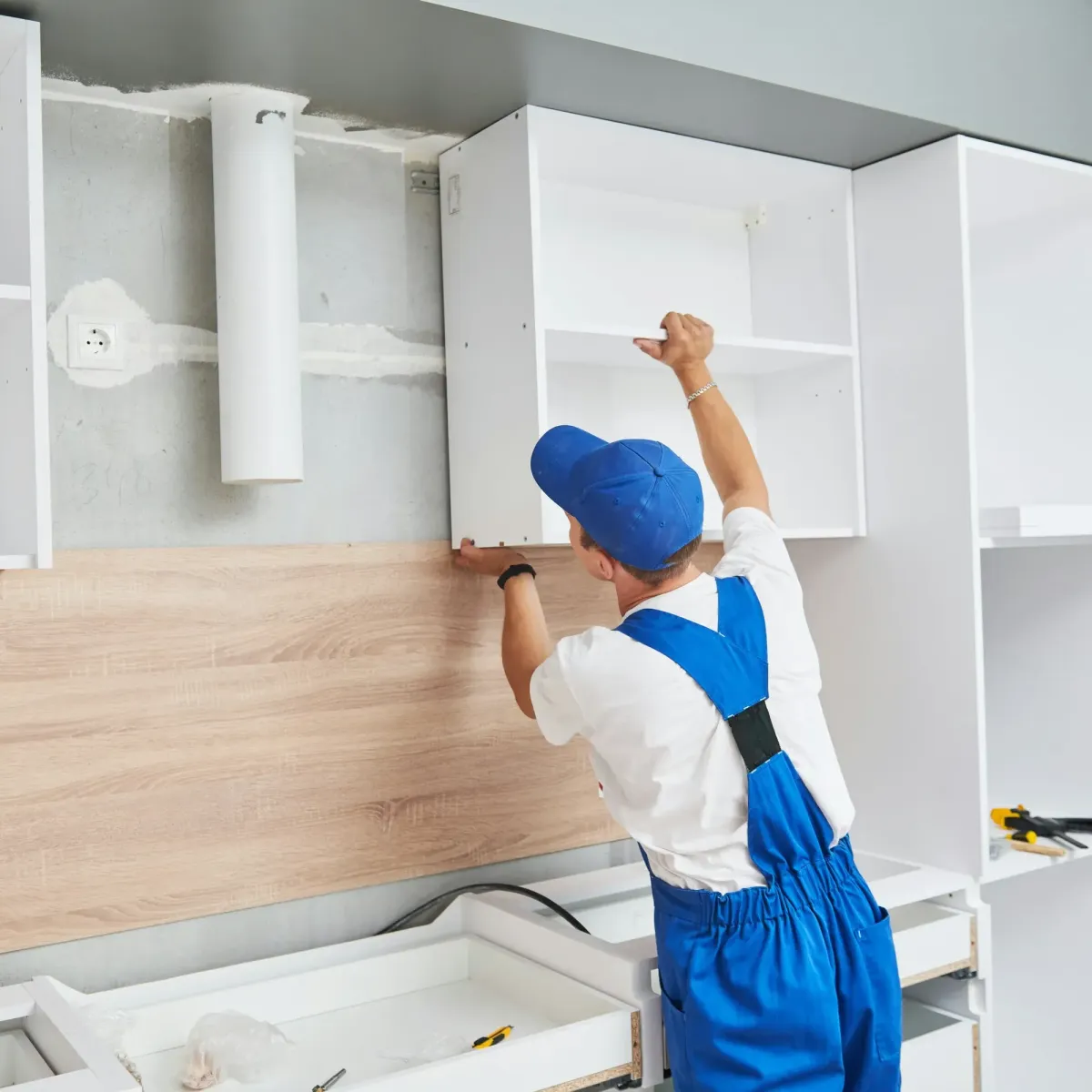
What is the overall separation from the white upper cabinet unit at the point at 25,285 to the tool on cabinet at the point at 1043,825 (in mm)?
1856

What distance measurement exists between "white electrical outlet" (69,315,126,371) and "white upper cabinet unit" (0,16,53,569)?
0.97 feet

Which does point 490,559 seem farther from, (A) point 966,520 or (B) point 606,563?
(A) point 966,520

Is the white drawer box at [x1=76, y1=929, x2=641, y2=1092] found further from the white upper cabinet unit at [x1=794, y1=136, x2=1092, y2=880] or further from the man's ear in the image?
the white upper cabinet unit at [x1=794, y1=136, x2=1092, y2=880]

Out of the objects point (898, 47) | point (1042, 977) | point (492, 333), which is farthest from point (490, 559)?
point (1042, 977)

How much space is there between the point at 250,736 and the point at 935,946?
4.02ft

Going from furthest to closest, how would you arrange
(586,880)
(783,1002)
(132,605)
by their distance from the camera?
(586,880) < (132,605) < (783,1002)

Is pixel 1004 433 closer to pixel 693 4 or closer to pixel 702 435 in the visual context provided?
pixel 702 435

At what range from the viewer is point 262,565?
6.59ft

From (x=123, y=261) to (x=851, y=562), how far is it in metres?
1.48

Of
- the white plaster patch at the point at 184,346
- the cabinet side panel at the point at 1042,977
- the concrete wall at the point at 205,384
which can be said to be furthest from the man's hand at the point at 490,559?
the cabinet side panel at the point at 1042,977

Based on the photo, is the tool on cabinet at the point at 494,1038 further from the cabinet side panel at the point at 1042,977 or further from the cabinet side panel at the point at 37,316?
the cabinet side panel at the point at 1042,977

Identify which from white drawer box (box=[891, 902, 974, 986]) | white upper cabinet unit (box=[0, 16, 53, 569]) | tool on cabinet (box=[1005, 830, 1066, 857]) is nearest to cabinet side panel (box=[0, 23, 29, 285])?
white upper cabinet unit (box=[0, 16, 53, 569])

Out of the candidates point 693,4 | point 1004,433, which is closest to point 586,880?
point 1004,433

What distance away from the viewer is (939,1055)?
6.79 feet
